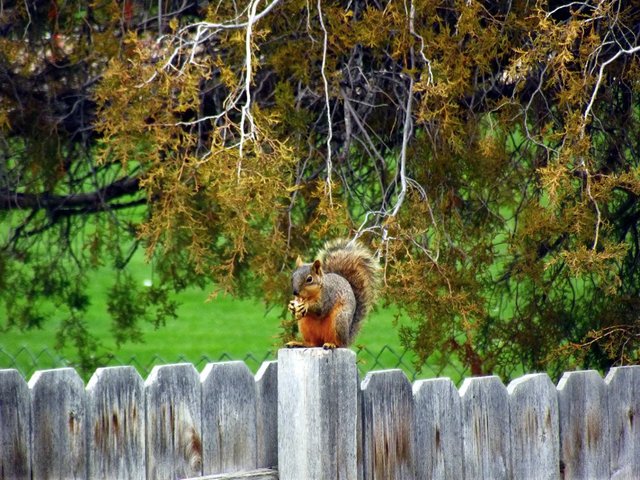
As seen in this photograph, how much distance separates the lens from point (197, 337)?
1032 centimetres

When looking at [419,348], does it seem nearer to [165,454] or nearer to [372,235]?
[372,235]

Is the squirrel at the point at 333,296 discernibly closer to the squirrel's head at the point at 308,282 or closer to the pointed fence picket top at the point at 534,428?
the squirrel's head at the point at 308,282

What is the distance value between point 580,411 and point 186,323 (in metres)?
7.76

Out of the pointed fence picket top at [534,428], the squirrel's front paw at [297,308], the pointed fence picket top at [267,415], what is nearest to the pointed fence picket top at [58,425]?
the pointed fence picket top at [267,415]

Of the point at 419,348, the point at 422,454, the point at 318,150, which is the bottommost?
the point at 422,454

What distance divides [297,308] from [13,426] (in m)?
0.80

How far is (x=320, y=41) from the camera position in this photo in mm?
4414

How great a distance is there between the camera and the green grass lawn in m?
9.27

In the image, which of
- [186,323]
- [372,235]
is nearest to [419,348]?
[372,235]

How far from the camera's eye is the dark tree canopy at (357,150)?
12.7 ft

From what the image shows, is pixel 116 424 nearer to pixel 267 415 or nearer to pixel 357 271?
pixel 267 415

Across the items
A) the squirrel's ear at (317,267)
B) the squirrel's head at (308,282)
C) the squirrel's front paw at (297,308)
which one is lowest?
the squirrel's front paw at (297,308)

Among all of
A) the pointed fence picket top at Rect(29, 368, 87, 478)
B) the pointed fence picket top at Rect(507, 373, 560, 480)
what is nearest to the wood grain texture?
the pointed fence picket top at Rect(29, 368, 87, 478)

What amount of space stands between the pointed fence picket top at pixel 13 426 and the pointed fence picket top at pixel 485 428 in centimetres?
129
